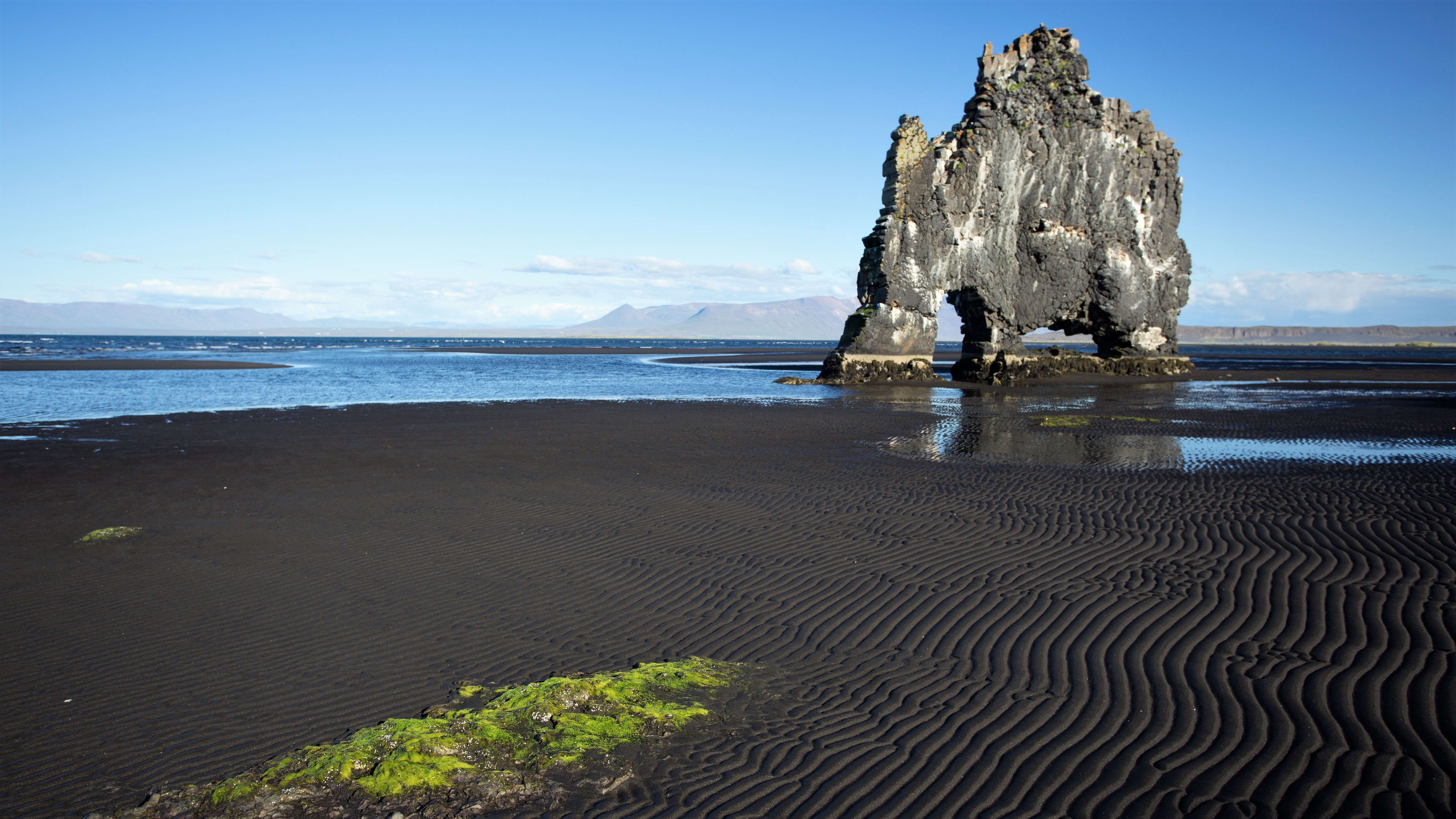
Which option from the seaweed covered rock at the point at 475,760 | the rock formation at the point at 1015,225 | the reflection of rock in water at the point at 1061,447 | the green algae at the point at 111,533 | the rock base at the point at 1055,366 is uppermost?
the rock formation at the point at 1015,225

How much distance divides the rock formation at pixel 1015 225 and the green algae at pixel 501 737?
33.7 m

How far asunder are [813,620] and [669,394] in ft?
86.7

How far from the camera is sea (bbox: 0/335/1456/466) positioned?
17.6m

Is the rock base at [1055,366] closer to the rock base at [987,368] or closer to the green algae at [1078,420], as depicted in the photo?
the rock base at [987,368]

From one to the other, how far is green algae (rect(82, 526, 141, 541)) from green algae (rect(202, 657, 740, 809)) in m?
6.77

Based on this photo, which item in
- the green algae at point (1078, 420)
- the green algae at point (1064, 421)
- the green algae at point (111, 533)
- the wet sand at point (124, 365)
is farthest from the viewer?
the wet sand at point (124, 365)

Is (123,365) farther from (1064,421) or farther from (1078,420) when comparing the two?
(1078,420)

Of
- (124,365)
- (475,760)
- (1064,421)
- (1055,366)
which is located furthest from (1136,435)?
(124,365)

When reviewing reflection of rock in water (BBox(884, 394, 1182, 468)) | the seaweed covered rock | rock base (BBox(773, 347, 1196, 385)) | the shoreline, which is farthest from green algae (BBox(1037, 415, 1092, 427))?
the shoreline

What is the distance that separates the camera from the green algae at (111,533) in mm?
9891

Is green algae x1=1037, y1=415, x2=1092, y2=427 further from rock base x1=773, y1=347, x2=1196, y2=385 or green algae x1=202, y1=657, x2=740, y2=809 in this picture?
green algae x1=202, y1=657, x2=740, y2=809

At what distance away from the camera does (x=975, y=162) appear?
38.2 m

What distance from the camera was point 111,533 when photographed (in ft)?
33.1

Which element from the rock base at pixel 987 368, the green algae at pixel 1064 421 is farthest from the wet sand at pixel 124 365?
the green algae at pixel 1064 421
